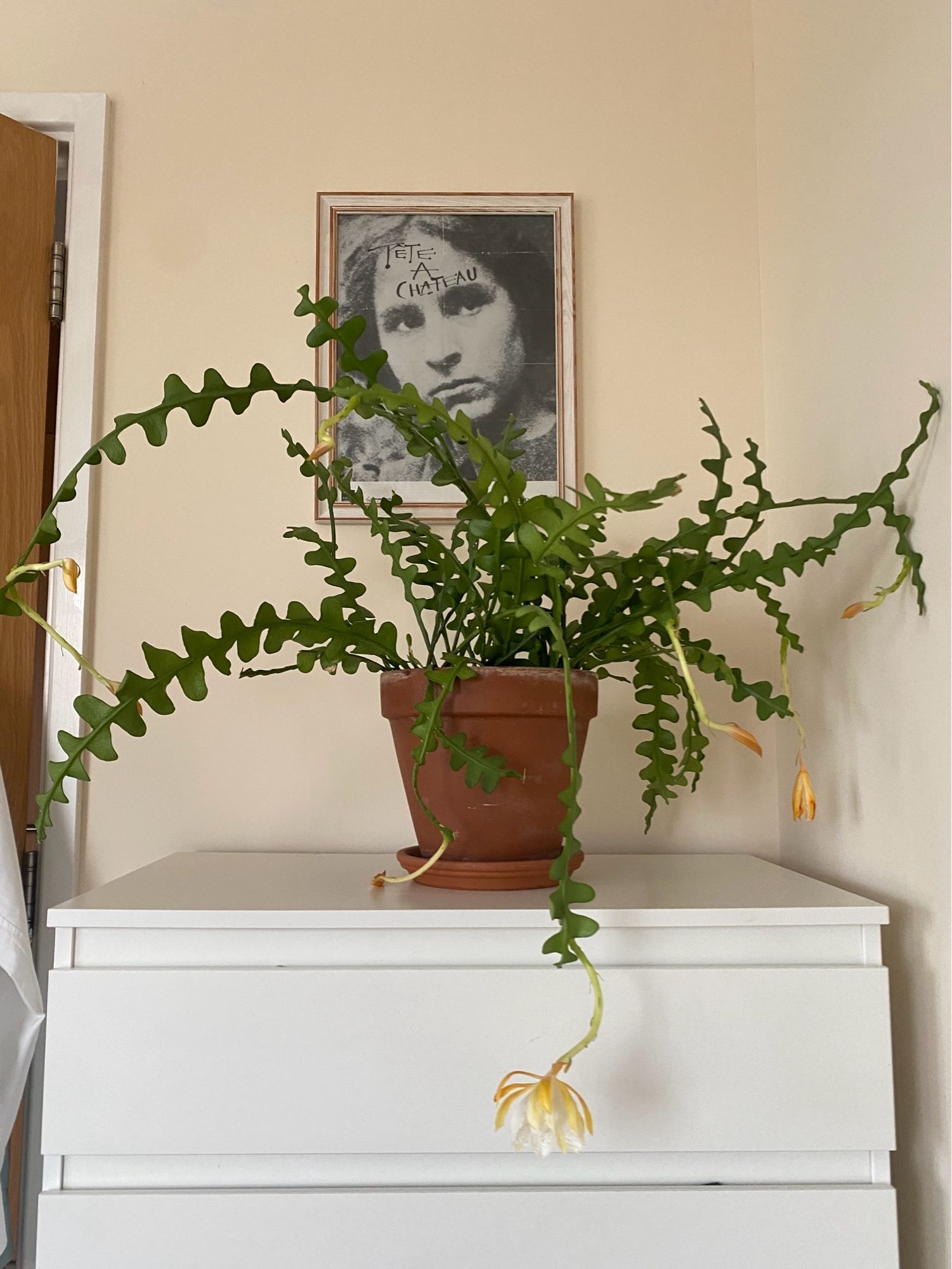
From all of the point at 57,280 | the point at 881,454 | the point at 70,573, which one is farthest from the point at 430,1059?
the point at 57,280

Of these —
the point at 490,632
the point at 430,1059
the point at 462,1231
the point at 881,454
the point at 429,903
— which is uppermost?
the point at 881,454

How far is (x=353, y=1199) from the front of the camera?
0.73 meters

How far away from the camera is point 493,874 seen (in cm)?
87

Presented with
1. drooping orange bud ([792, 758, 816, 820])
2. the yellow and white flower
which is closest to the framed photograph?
drooping orange bud ([792, 758, 816, 820])

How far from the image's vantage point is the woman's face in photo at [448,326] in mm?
1295

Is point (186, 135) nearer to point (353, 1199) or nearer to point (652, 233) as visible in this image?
point (652, 233)

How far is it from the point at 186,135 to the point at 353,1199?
126cm

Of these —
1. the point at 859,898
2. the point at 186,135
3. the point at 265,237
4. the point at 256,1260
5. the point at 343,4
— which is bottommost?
the point at 256,1260

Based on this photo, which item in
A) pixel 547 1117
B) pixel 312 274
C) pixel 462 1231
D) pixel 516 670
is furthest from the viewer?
pixel 312 274

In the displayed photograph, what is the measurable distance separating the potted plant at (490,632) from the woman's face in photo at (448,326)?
38 cm

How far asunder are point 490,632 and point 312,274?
677 millimetres

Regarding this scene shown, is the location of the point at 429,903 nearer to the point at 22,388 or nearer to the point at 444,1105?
the point at 444,1105

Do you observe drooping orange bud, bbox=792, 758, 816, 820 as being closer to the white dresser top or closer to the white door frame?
the white dresser top

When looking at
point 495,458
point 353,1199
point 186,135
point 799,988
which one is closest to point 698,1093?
point 799,988
